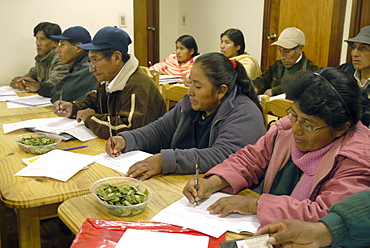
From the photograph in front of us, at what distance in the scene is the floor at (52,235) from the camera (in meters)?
2.32

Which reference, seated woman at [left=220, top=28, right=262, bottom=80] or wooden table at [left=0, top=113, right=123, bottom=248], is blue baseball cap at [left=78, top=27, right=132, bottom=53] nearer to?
wooden table at [left=0, top=113, right=123, bottom=248]

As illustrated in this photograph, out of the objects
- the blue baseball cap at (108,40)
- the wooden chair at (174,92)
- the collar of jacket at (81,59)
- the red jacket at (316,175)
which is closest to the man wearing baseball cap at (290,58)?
the wooden chair at (174,92)

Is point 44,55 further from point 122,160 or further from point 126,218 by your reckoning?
point 126,218

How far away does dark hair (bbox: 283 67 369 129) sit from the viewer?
1.15 metres

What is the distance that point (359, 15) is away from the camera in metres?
3.85

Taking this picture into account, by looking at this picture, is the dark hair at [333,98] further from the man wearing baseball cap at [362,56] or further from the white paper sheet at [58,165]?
the man wearing baseball cap at [362,56]

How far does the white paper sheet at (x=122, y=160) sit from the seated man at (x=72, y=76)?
4.01 feet

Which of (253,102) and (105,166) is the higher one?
(253,102)

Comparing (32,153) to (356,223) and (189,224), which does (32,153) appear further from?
(356,223)

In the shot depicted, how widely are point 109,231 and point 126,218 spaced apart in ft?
0.31

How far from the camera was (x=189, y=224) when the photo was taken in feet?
3.62

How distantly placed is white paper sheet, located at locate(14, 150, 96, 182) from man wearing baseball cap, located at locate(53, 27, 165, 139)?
0.35m

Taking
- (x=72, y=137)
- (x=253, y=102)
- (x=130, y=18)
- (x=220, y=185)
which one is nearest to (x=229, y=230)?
(x=220, y=185)

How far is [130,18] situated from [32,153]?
8.25 ft
